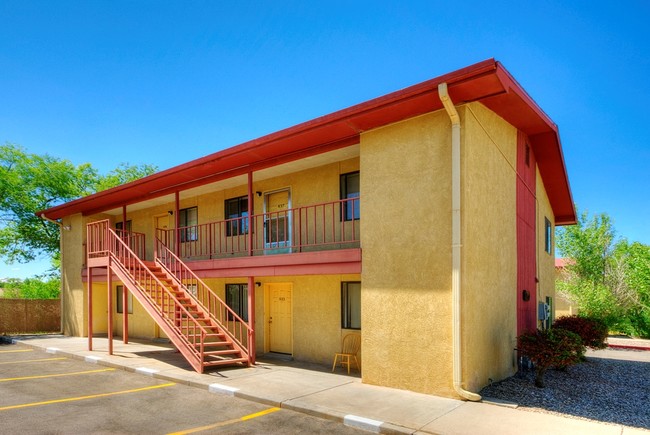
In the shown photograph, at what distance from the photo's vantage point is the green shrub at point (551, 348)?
25.8 feet

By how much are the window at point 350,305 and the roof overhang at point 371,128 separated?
11.3 ft

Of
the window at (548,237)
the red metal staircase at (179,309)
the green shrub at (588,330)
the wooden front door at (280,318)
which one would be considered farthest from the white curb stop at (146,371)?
the window at (548,237)

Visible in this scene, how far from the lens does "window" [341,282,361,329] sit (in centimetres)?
1083

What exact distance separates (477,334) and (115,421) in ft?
19.8

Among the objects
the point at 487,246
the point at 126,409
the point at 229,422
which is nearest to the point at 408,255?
the point at 487,246

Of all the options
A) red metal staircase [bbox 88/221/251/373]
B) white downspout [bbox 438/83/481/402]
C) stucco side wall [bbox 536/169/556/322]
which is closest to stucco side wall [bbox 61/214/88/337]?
red metal staircase [bbox 88/221/251/373]

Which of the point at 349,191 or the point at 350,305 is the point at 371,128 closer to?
the point at 349,191

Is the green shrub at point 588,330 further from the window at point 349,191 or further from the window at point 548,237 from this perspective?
the window at point 349,191

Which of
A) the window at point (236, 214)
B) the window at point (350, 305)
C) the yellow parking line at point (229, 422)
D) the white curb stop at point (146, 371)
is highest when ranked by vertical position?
the window at point (236, 214)

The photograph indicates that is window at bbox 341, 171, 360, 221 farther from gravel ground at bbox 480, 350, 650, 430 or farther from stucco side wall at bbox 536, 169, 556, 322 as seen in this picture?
stucco side wall at bbox 536, 169, 556, 322

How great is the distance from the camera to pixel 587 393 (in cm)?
825

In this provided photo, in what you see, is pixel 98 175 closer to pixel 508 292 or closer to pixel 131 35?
pixel 131 35

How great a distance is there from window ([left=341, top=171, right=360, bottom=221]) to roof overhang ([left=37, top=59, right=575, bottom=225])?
1464mm

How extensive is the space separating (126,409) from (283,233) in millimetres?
6317
